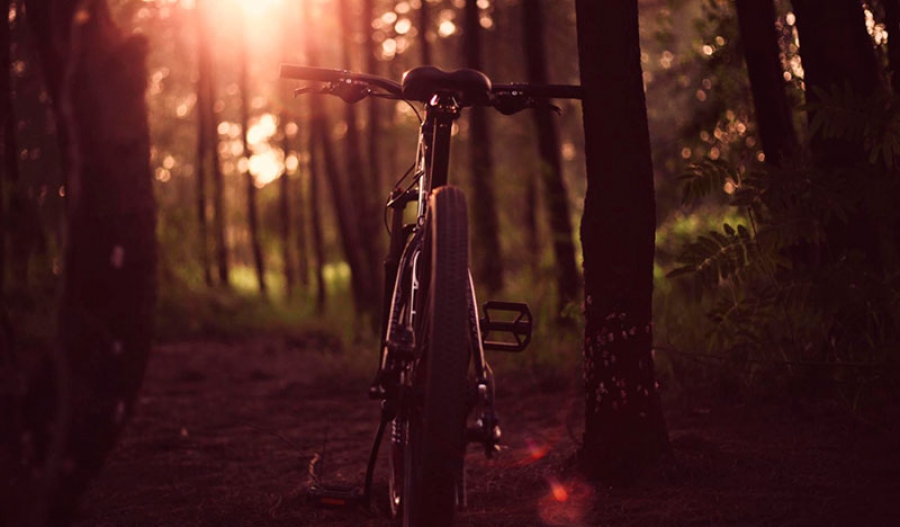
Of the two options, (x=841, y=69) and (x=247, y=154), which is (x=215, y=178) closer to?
(x=247, y=154)

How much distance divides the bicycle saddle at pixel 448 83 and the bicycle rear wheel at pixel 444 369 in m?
0.56

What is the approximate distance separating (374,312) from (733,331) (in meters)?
10.3

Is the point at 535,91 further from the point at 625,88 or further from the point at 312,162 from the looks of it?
the point at 312,162

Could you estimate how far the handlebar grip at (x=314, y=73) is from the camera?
12.9ft

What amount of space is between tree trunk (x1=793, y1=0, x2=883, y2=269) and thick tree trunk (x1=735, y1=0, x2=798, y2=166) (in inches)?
14.3

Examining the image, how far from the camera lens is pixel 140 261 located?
3064 mm

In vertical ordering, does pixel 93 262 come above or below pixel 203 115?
below

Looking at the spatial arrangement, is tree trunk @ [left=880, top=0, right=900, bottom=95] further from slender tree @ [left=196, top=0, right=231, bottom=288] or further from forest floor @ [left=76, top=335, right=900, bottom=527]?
slender tree @ [left=196, top=0, right=231, bottom=288]

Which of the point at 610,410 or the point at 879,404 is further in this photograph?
the point at 879,404

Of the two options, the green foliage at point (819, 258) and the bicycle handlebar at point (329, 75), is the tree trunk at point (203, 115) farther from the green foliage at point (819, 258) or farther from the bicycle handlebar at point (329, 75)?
the bicycle handlebar at point (329, 75)

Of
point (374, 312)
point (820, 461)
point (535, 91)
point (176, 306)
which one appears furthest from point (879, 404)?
point (176, 306)

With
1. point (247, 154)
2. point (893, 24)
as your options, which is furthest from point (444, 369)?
point (247, 154)

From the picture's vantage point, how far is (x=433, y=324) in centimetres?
300

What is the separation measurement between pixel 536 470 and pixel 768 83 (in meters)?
2.95
